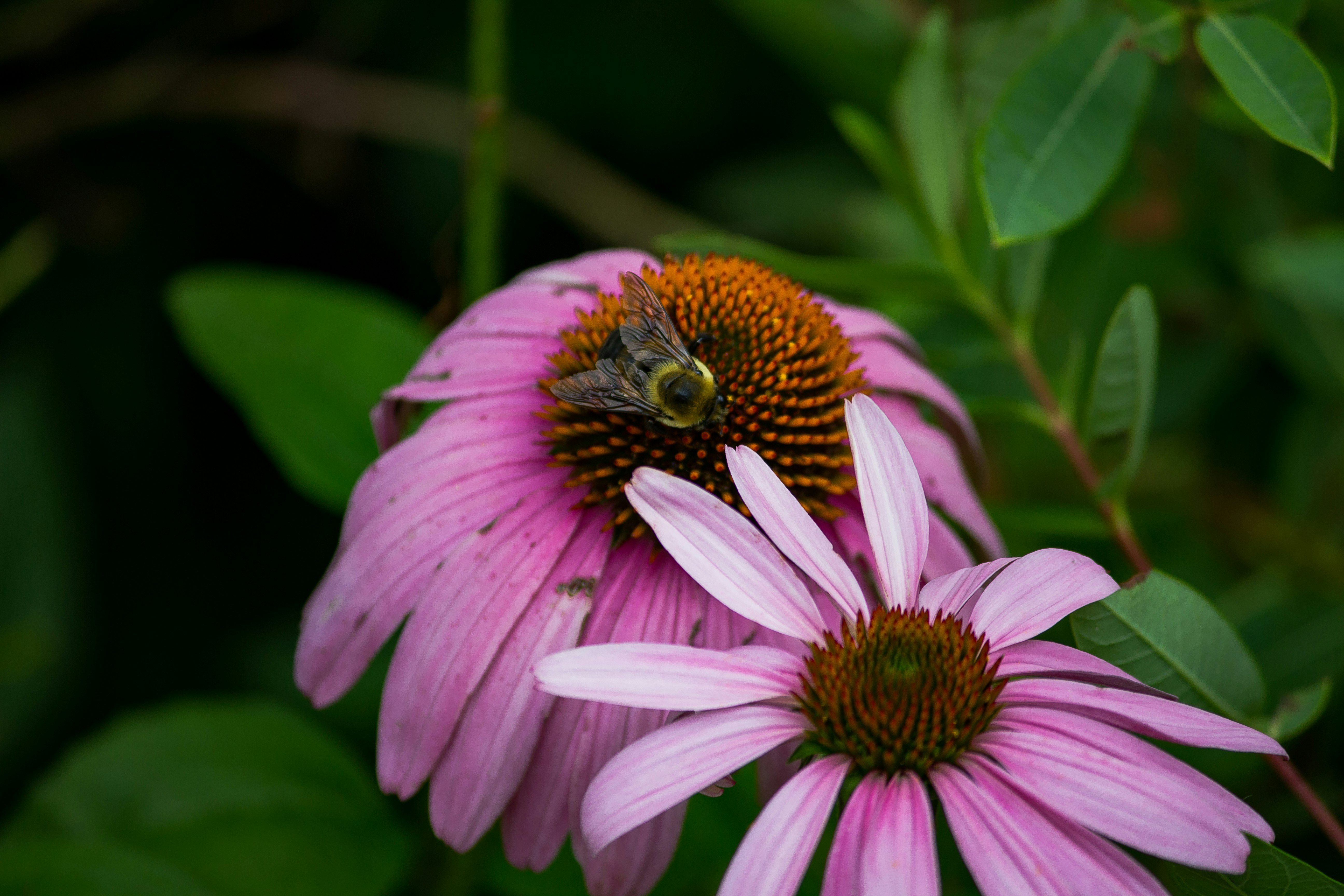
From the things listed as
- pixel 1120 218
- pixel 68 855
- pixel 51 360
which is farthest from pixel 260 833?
pixel 1120 218

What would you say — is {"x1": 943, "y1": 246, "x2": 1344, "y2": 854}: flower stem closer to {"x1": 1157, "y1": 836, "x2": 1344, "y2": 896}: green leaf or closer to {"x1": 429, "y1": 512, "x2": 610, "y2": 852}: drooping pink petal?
{"x1": 1157, "y1": 836, "x2": 1344, "y2": 896}: green leaf

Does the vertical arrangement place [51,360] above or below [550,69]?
below

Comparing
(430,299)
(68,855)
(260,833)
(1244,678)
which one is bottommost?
(260,833)

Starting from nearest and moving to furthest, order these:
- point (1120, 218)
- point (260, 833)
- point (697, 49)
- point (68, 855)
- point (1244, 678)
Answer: point (1244, 678), point (68, 855), point (260, 833), point (1120, 218), point (697, 49)

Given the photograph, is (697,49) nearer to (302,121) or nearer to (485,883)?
(302,121)

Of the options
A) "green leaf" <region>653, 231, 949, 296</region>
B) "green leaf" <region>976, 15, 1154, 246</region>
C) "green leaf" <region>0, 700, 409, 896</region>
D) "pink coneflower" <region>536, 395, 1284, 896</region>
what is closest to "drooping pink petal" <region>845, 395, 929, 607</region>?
"pink coneflower" <region>536, 395, 1284, 896</region>

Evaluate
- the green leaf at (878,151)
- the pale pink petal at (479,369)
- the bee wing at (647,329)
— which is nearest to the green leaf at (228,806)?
the pale pink petal at (479,369)

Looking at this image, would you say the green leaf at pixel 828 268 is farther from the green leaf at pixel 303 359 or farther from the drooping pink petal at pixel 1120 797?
the drooping pink petal at pixel 1120 797

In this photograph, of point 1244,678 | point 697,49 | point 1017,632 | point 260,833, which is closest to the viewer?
point 1017,632
